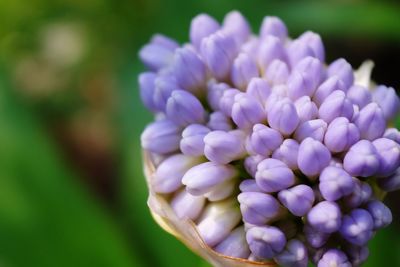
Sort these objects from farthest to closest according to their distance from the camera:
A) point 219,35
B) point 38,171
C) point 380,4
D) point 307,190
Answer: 1. point 380,4
2. point 38,171
3. point 219,35
4. point 307,190

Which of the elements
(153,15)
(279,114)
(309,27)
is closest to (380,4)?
(309,27)

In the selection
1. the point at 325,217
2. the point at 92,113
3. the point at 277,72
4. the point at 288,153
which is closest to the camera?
the point at 325,217

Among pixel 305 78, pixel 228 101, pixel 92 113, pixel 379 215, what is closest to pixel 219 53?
pixel 228 101

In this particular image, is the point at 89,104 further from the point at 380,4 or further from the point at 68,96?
the point at 380,4

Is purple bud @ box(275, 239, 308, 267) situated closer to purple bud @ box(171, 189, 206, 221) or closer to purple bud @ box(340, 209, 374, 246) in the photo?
purple bud @ box(340, 209, 374, 246)

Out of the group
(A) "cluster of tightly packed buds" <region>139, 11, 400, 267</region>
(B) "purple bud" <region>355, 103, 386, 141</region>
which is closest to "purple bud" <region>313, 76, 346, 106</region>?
(A) "cluster of tightly packed buds" <region>139, 11, 400, 267</region>

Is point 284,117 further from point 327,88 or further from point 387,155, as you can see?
point 387,155
